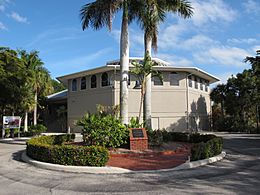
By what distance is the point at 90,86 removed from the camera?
3453 cm

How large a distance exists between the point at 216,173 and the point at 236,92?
3026 centimetres

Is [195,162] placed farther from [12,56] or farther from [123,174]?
[12,56]

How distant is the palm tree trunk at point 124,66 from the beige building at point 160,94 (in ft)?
48.1

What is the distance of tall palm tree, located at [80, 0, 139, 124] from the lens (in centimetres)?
1566

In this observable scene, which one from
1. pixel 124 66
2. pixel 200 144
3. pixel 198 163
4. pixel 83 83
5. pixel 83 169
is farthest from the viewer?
pixel 83 83

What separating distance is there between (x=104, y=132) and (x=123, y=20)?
684cm

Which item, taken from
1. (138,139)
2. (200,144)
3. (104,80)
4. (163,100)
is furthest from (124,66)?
(104,80)

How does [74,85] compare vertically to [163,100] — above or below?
above

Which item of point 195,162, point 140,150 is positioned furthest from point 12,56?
point 195,162

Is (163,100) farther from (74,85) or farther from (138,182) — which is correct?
(138,182)

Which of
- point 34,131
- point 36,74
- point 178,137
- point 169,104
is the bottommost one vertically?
point 178,137

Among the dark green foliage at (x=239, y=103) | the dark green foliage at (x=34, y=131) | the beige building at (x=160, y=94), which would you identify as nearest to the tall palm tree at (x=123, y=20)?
the beige building at (x=160, y=94)

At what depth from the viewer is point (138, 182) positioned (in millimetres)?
8203

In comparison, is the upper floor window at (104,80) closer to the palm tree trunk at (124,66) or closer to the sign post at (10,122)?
the sign post at (10,122)
